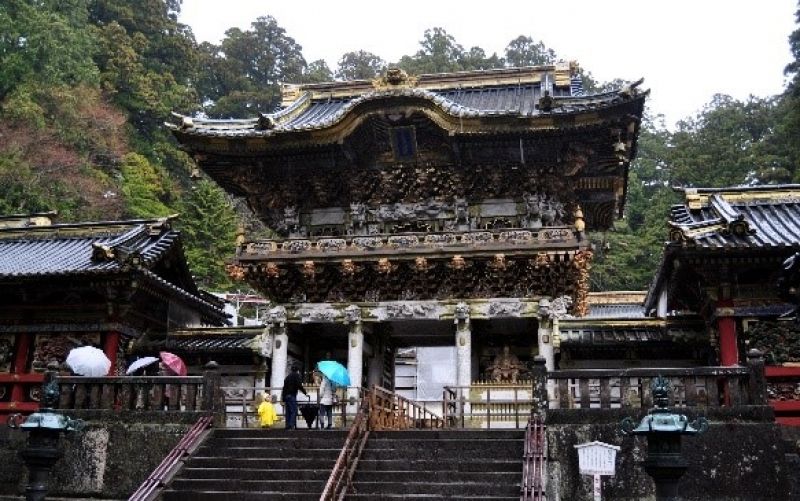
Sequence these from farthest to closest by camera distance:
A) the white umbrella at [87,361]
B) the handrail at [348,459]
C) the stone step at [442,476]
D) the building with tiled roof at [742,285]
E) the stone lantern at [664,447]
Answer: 1. the white umbrella at [87,361]
2. the building with tiled roof at [742,285]
3. the stone step at [442,476]
4. the handrail at [348,459]
5. the stone lantern at [664,447]

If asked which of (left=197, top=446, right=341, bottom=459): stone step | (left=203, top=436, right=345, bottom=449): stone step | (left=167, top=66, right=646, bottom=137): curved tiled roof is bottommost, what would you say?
(left=197, top=446, right=341, bottom=459): stone step

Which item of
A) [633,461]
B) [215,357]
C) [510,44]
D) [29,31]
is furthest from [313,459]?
[510,44]

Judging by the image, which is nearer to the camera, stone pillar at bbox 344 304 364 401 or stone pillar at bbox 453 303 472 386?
stone pillar at bbox 453 303 472 386

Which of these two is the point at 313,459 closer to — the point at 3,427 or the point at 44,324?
the point at 3,427

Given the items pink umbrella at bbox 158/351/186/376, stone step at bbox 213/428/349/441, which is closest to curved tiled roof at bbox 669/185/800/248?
stone step at bbox 213/428/349/441

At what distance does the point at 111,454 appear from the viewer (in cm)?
1417

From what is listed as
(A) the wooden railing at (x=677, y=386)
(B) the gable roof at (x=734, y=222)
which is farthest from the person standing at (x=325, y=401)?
(B) the gable roof at (x=734, y=222)

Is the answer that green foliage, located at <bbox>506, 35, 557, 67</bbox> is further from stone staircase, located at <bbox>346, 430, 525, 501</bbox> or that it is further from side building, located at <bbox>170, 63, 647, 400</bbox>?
stone staircase, located at <bbox>346, 430, 525, 501</bbox>

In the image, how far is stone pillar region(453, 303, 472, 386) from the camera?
18.3m

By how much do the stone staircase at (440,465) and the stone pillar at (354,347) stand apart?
17.4 ft

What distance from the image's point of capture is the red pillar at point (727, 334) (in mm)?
15047

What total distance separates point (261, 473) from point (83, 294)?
8945 mm

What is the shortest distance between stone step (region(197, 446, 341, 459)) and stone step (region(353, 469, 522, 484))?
98 centimetres

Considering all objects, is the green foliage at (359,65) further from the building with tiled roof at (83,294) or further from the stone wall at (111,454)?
the stone wall at (111,454)
